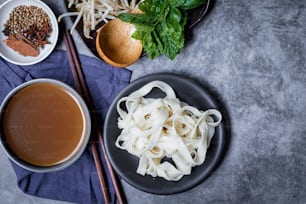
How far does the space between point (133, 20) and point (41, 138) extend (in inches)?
21.7

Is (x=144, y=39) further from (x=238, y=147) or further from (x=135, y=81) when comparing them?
(x=238, y=147)

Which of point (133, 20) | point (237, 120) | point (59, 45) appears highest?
point (133, 20)

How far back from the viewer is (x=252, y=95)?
2.06 metres

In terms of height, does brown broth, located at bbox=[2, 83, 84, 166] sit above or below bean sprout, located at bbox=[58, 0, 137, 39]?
below

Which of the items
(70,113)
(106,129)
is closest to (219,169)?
(106,129)

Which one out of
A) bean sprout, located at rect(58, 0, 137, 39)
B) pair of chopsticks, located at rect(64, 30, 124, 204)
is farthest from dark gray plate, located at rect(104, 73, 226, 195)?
bean sprout, located at rect(58, 0, 137, 39)

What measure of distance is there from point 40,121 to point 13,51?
→ 31cm

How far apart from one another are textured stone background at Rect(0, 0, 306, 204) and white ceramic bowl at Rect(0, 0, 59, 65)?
40 cm

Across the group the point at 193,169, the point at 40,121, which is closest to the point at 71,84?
the point at 40,121

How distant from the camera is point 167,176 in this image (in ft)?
6.31

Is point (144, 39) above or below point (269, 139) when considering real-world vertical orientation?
above

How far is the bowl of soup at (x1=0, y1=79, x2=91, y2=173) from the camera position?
189 cm

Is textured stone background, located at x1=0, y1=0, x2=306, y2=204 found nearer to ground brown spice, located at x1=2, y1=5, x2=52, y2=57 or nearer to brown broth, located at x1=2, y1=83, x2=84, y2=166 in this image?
brown broth, located at x1=2, y1=83, x2=84, y2=166

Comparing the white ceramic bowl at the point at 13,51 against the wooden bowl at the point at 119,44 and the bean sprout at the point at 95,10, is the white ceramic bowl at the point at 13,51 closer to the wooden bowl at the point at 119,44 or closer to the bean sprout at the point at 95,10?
the bean sprout at the point at 95,10
